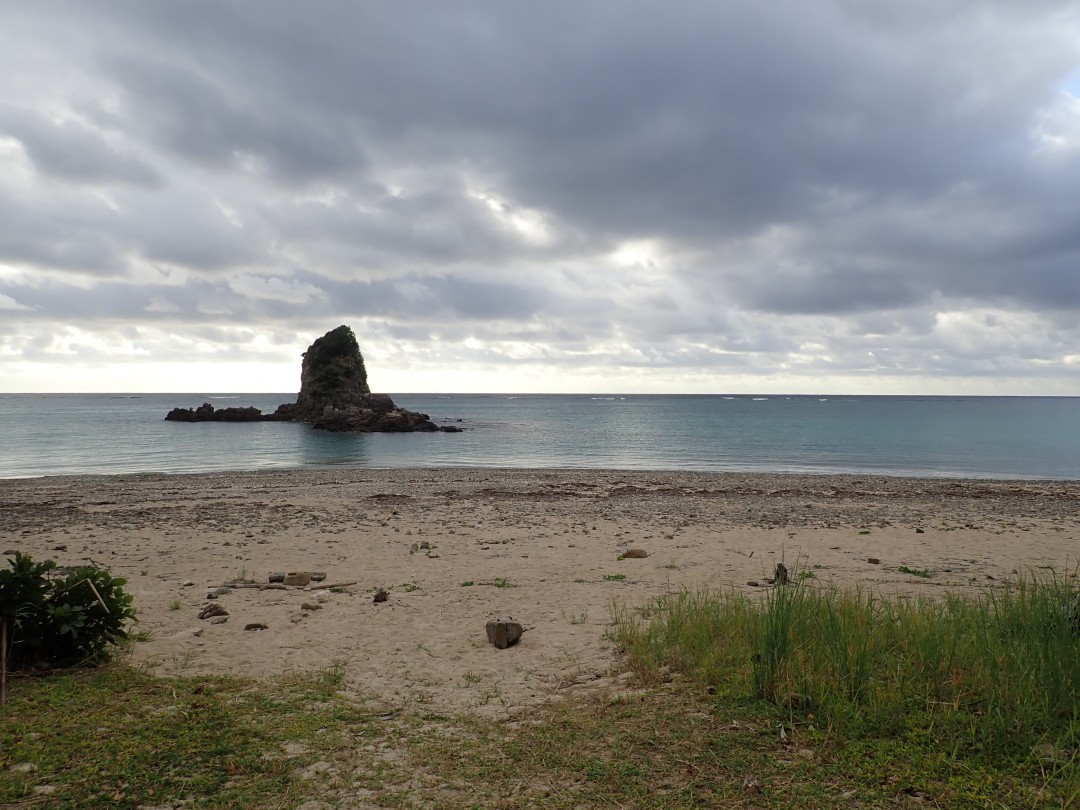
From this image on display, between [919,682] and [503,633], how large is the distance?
434 cm

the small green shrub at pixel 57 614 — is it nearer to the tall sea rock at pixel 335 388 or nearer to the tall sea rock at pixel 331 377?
the tall sea rock at pixel 335 388

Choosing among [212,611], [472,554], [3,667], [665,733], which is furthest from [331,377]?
[665,733]

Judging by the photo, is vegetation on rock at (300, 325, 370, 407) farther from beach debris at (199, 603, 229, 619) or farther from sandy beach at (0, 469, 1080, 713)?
beach debris at (199, 603, 229, 619)

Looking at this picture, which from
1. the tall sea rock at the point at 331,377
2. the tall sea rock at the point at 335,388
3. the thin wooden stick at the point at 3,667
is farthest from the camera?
the tall sea rock at the point at 331,377

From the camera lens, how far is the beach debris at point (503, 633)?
7637mm

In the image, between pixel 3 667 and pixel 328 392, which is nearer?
pixel 3 667

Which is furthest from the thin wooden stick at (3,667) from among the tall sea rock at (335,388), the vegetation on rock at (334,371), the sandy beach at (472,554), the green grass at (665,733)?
the vegetation on rock at (334,371)

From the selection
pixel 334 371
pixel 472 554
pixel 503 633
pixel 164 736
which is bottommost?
pixel 472 554

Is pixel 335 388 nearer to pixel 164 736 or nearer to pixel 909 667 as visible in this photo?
pixel 164 736

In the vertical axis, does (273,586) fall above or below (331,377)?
below

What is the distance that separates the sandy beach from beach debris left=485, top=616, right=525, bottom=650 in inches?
4.7

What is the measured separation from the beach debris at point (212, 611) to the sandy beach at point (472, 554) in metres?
0.18

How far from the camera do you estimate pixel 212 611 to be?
29.1ft

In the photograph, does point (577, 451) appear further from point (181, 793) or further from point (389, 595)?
point (181, 793)
